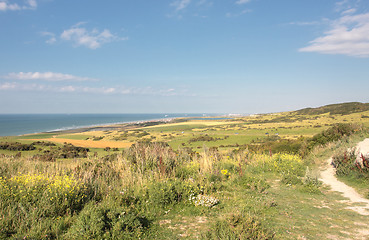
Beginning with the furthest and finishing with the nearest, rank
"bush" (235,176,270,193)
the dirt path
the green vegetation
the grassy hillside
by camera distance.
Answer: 1. the grassy hillside
2. "bush" (235,176,270,193)
3. the dirt path
4. the green vegetation

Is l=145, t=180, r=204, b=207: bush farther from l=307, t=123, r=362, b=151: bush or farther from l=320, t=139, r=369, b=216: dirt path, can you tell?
l=307, t=123, r=362, b=151: bush

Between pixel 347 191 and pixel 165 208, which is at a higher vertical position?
pixel 165 208

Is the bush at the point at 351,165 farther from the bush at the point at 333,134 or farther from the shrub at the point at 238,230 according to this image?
the bush at the point at 333,134

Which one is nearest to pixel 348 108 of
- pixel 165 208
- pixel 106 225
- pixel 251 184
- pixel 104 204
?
pixel 251 184

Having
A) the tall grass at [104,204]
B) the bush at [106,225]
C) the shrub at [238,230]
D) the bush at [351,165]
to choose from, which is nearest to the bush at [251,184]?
the tall grass at [104,204]

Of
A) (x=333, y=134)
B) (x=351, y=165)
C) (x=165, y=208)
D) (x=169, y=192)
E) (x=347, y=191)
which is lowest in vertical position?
(x=347, y=191)

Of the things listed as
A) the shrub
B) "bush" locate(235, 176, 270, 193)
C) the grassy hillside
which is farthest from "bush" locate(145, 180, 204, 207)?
the grassy hillside

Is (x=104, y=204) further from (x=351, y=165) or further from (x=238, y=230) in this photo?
(x=351, y=165)

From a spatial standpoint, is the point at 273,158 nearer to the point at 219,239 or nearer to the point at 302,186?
the point at 302,186

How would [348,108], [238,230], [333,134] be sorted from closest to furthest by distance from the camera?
[238,230], [333,134], [348,108]

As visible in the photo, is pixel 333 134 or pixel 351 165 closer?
pixel 351 165

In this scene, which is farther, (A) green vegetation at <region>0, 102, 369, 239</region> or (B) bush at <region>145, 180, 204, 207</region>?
(B) bush at <region>145, 180, 204, 207</region>

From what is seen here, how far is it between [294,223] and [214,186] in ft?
10.1

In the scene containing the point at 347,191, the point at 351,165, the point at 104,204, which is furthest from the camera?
the point at 351,165
